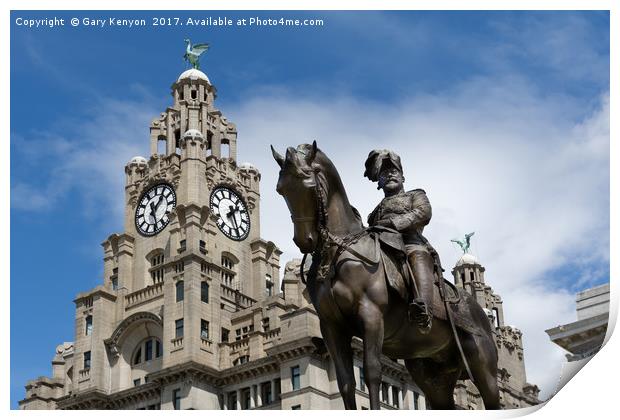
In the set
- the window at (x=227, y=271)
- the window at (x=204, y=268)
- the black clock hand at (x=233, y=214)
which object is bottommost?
the window at (x=204, y=268)

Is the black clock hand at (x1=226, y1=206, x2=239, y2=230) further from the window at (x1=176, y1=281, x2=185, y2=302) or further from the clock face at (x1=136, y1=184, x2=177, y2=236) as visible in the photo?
the window at (x1=176, y1=281, x2=185, y2=302)

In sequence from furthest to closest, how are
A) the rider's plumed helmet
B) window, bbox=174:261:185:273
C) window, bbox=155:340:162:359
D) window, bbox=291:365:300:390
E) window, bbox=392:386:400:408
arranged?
window, bbox=155:340:162:359
window, bbox=174:261:185:273
window, bbox=392:386:400:408
window, bbox=291:365:300:390
the rider's plumed helmet

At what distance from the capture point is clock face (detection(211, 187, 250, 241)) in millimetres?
86125

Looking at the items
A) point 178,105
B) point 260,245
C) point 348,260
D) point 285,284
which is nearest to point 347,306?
point 348,260

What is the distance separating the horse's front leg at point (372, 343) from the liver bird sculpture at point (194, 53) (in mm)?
77464

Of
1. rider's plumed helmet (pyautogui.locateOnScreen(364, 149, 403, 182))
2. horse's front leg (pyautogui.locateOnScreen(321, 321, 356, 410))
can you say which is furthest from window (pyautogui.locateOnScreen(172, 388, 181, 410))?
horse's front leg (pyautogui.locateOnScreen(321, 321, 356, 410))

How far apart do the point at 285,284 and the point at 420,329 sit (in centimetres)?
6287

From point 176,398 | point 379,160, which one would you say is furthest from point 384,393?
point 379,160

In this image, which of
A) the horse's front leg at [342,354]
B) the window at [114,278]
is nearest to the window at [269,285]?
the window at [114,278]

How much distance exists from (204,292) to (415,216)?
A: 63779 millimetres

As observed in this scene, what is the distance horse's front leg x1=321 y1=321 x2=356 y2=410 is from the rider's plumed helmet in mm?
2495

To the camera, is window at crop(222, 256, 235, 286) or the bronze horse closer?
the bronze horse

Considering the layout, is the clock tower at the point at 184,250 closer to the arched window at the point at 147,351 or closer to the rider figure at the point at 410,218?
the arched window at the point at 147,351

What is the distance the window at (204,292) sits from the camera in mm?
76125
